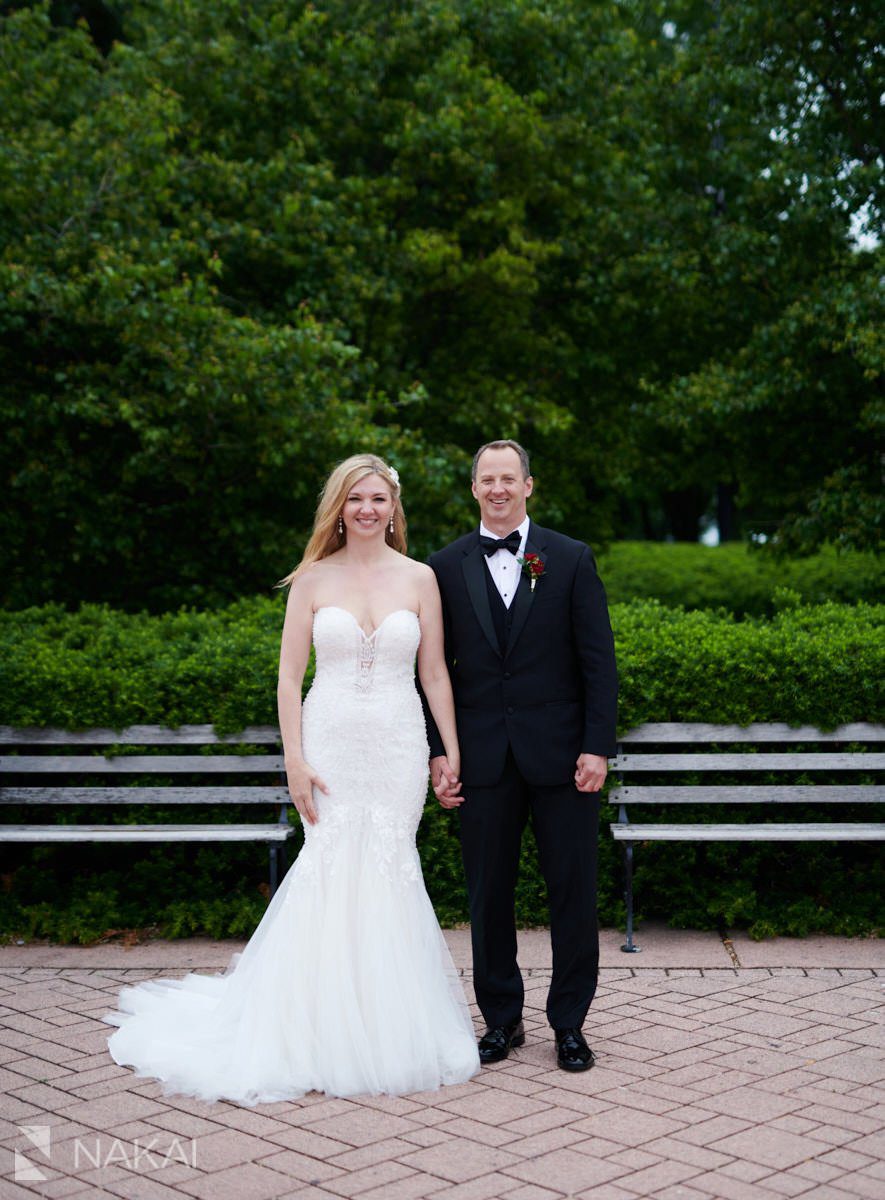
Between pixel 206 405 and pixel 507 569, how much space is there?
18.8 feet

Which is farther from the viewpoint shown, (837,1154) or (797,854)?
(797,854)

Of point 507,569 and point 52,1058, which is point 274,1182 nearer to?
point 52,1058

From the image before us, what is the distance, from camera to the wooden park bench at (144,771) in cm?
662

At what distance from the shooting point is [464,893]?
264 inches

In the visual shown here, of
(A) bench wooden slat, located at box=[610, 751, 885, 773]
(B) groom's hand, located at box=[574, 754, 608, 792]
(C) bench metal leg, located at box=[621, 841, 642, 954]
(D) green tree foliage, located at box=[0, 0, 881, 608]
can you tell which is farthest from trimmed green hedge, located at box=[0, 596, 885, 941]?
(D) green tree foliage, located at box=[0, 0, 881, 608]

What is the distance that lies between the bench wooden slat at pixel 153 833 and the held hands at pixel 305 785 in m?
1.41

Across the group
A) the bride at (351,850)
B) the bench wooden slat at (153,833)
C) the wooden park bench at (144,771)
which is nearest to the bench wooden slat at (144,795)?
the wooden park bench at (144,771)

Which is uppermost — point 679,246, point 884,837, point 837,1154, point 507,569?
point 679,246

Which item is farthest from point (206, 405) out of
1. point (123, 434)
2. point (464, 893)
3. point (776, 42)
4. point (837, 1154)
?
point (837, 1154)

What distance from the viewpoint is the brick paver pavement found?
3.81 metres

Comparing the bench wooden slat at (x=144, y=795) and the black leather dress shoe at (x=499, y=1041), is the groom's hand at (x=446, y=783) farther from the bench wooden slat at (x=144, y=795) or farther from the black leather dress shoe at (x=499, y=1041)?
the bench wooden slat at (x=144, y=795)

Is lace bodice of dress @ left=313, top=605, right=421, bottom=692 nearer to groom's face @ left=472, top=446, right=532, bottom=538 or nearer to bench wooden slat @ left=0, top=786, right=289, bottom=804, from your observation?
groom's face @ left=472, top=446, right=532, bottom=538

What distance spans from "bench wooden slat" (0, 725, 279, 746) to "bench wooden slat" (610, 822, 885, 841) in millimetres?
1915

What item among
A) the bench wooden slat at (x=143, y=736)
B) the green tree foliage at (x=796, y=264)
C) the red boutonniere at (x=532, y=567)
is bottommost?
the bench wooden slat at (x=143, y=736)
